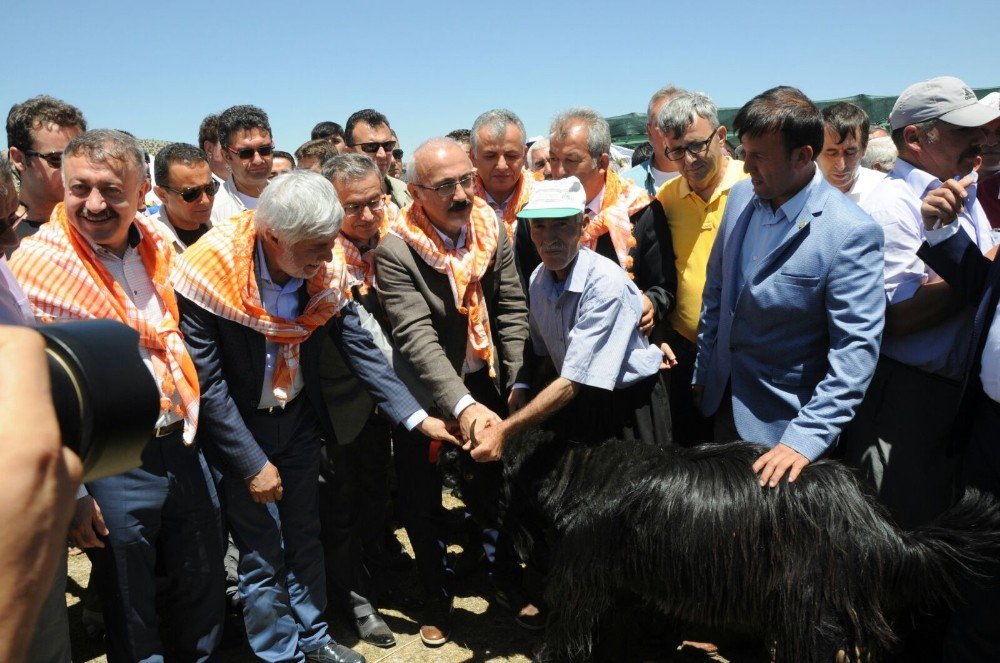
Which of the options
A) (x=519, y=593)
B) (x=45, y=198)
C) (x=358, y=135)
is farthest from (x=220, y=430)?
(x=358, y=135)

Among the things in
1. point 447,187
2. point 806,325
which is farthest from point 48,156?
point 806,325

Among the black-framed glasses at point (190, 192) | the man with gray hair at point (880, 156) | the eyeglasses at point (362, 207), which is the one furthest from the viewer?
the man with gray hair at point (880, 156)

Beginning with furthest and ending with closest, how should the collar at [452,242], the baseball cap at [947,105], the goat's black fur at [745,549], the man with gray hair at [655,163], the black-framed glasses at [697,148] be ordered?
the man with gray hair at [655,163]
the black-framed glasses at [697,148]
the collar at [452,242]
the baseball cap at [947,105]
the goat's black fur at [745,549]

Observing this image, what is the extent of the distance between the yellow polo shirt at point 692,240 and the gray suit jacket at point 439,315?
2.59ft

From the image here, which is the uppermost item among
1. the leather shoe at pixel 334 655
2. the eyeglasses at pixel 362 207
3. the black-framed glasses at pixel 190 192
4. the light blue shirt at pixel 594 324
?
the black-framed glasses at pixel 190 192

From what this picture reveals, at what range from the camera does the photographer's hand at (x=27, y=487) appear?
0.80 metres

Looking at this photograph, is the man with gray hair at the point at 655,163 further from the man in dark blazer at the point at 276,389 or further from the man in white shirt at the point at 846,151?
the man in dark blazer at the point at 276,389

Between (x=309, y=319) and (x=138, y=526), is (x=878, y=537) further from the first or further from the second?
(x=138, y=526)

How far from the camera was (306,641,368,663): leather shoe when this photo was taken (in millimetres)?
3311

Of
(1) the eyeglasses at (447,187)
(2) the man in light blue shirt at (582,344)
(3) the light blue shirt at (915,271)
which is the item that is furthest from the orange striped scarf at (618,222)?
(3) the light blue shirt at (915,271)

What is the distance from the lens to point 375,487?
12.6 ft

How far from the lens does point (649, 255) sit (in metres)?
3.61

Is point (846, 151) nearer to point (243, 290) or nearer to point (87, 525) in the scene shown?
point (243, 290)

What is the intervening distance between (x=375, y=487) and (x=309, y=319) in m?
1.24
